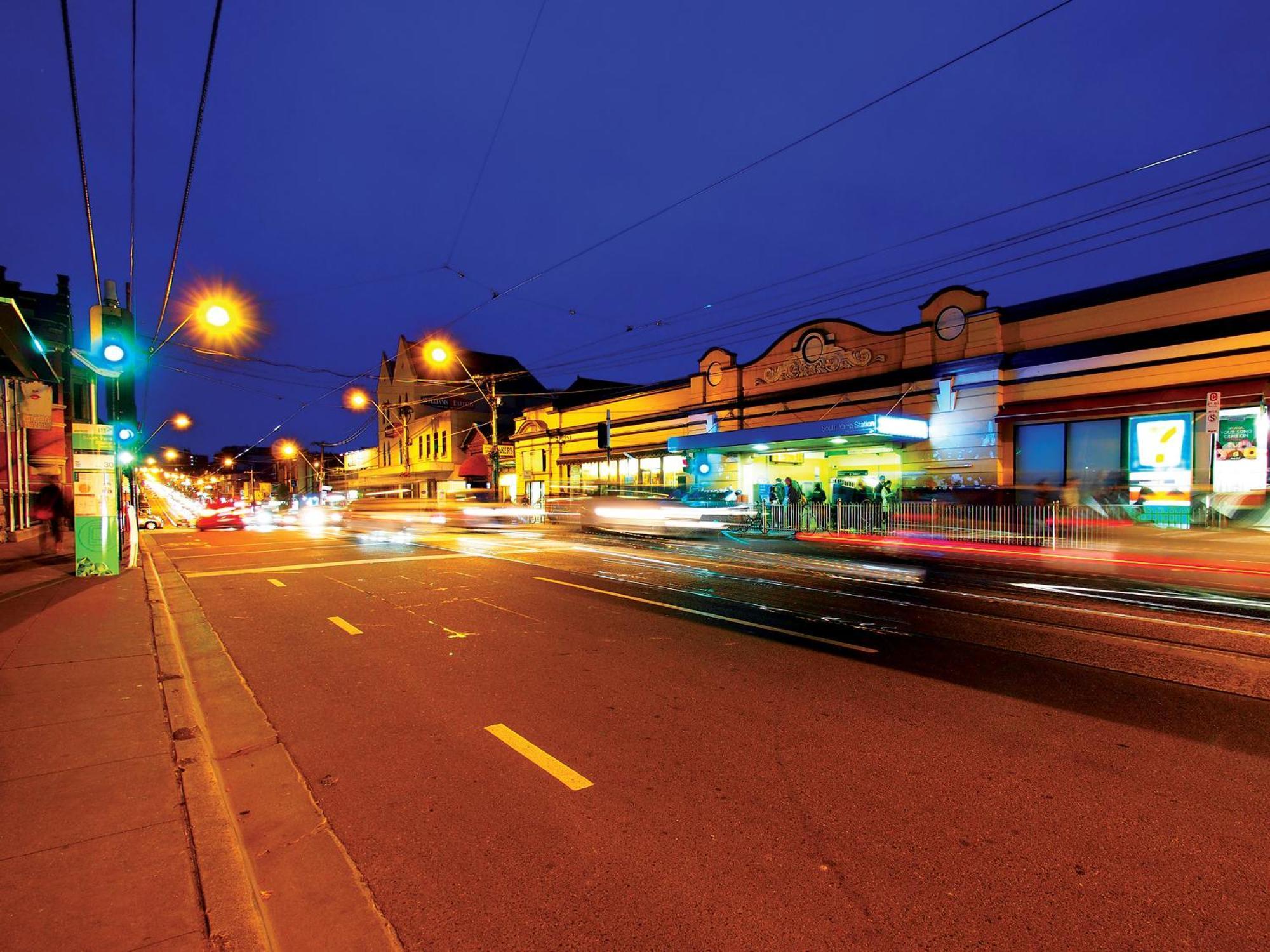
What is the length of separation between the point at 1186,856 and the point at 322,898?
160 inches

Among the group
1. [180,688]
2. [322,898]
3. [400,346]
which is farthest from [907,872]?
[400,346]

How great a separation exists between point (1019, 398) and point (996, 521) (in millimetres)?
4577

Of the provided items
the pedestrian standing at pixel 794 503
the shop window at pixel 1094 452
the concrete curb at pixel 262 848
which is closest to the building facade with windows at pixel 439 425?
the pedestrian standing at pixel 794 503

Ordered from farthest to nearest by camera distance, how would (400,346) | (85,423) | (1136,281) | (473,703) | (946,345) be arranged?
(400,346)
(946,345)
(1136,281)
(85,423)
(473,703)

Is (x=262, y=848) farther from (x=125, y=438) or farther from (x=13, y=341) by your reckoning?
(x=125, y=438)

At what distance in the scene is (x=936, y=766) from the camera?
4184 millimetres

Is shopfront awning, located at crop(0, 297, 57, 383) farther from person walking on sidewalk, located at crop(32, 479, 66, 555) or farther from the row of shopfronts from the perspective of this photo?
the row of shopfronts

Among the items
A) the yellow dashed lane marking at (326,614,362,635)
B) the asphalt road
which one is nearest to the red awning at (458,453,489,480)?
the yellow dashed lane marking at (326,614,362,635)

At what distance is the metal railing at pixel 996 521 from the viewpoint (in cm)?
1662

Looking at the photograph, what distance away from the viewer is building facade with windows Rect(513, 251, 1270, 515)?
1652 centimetres

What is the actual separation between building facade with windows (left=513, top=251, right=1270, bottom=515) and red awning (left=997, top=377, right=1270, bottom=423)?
4cm

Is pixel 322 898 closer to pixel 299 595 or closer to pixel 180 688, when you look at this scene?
pixel 180 688

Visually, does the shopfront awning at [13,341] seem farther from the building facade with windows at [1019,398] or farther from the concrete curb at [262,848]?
the building facade with windows at [1019,398]

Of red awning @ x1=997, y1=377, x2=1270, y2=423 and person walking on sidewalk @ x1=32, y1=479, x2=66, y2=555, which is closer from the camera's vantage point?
red awning @ x1=997, y1=377, x2=1270, y2=423
